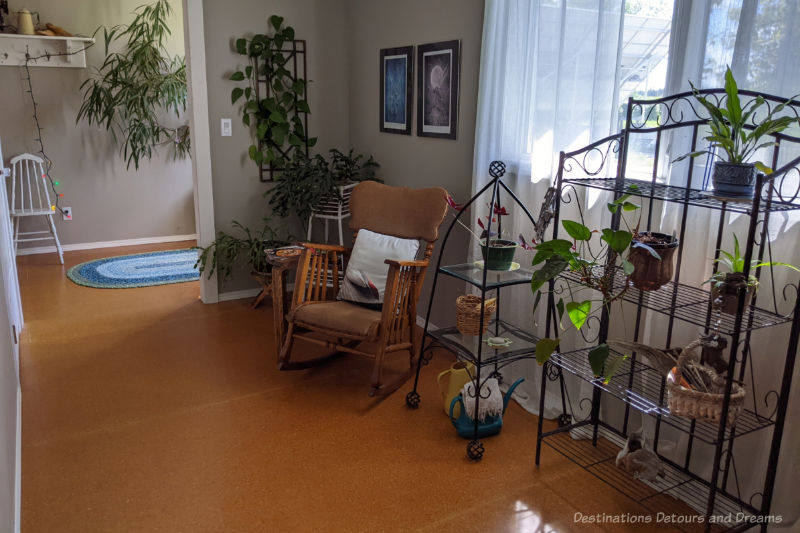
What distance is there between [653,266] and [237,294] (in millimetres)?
3215

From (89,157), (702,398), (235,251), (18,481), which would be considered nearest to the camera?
(702,398)

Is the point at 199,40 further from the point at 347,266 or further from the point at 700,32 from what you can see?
the point at 700,32

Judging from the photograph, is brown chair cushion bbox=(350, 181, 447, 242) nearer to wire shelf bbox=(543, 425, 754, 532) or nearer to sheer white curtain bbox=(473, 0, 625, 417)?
sheer white curtain bbox=(473, 0, 625, 417)

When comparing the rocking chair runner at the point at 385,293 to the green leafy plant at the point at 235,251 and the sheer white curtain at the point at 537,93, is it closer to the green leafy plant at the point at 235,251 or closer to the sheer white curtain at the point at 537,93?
the sheer white curtain at the point at 537,93

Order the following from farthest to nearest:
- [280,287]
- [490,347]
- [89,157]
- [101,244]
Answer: [101,244] → [89,157] → [280,287] → [490,347]

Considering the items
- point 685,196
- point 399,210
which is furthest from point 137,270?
point 685,196

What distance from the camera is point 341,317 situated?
3.01 m

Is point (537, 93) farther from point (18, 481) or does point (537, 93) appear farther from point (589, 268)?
point (18, 481)

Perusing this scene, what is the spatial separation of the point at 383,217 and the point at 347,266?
322 millimetres

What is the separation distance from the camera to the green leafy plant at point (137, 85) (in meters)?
5.29

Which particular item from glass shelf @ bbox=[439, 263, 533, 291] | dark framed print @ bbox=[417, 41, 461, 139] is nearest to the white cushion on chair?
glass shelf @ bbox=[439, 263, 533, 291]

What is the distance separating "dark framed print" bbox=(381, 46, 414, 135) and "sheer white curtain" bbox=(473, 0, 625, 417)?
31.6 inches

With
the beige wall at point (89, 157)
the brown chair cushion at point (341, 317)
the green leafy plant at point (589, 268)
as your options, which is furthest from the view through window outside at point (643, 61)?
the beige wall at point (89, 157)

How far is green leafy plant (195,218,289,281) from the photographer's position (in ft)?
13.8
